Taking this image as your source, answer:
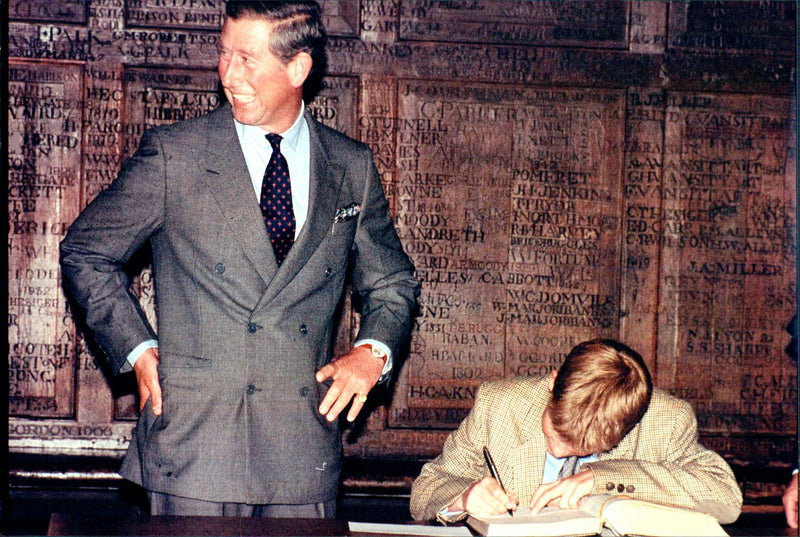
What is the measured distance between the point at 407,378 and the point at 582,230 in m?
1.22

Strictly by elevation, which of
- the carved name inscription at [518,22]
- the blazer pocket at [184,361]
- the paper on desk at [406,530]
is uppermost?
the carved name inscription at [518,22]

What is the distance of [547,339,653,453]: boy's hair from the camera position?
272 cm

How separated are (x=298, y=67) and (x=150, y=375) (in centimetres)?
103

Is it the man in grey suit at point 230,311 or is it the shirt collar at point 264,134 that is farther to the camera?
the shirt collar at point 264,134

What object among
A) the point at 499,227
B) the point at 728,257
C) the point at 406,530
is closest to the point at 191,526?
the point at 406,530

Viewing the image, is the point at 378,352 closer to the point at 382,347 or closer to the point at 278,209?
the point at 382,347

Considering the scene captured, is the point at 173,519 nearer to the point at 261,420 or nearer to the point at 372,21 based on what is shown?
the point at 261,420

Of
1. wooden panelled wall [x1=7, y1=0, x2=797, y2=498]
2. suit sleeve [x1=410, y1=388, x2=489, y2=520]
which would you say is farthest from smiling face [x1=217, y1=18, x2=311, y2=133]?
wooden panelled wall [x1=7, y1=0, x2=797, y2=498]

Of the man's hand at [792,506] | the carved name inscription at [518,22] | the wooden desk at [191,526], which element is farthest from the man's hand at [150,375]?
the carved name inscription at [518,22]

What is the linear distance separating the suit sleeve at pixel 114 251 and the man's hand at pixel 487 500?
103 centimetres

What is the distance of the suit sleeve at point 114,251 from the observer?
275 cm

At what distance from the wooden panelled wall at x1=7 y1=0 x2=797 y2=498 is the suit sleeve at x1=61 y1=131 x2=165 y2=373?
7.44 ft

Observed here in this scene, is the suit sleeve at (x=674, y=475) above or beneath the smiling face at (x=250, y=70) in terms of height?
beneath

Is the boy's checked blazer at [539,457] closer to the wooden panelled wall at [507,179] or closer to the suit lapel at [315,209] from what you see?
the suit lapel at [315,209]
